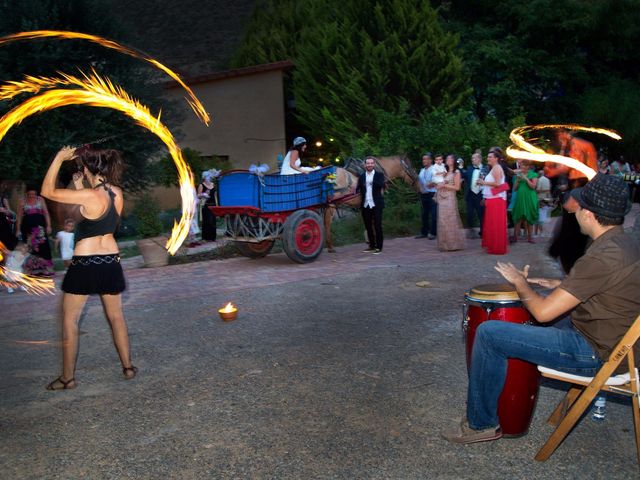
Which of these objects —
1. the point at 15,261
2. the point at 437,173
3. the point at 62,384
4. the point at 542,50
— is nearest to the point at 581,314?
the point at 62,384

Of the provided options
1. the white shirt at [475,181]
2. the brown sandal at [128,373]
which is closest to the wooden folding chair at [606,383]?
the brown sandal at [128,373]

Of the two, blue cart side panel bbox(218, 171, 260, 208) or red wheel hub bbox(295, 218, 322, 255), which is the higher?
blue cart side panel bbox(218, 171, 260, 208)

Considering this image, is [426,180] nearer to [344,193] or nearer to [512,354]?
[344,193]

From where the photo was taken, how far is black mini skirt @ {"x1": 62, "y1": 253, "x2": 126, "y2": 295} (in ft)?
17.6

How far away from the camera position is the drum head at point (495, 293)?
4.24m

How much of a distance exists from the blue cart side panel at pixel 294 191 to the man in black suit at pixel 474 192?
3.13 metres

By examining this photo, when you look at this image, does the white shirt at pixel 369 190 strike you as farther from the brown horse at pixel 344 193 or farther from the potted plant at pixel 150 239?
the potted plant at pixel 150 239

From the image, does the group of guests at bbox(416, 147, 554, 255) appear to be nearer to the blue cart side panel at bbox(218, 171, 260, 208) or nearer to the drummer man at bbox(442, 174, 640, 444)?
the blue cart side panel at bbox(218, 171, 260, 208)

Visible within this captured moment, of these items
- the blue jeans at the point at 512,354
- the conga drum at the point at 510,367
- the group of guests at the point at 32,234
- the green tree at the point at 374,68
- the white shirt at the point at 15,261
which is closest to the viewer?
the blue jeans at the point at 512,354

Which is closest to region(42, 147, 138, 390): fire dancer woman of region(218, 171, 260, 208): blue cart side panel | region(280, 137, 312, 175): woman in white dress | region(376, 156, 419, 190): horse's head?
region(218, 171, 260, 208): blue cart side panel

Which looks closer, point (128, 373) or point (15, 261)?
point (128, 373)

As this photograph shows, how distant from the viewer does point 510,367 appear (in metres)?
4.05

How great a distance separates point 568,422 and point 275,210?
26.3 ft

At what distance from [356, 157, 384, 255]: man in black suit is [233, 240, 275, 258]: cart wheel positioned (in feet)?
6.24
